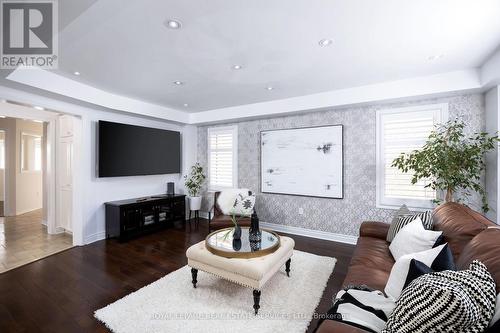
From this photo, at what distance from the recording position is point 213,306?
6.91ft

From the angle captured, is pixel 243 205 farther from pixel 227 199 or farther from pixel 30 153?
pixel 30 153

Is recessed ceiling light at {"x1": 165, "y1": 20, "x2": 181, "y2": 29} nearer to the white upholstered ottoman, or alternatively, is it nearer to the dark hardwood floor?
the white upholstered ottoman

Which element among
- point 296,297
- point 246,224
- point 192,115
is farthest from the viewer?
point 192,115

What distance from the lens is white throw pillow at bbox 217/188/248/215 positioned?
166 inches

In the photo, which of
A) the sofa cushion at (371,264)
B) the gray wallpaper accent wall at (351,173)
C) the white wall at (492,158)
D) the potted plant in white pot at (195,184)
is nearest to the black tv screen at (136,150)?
the potted plant in white pot at (195,184)

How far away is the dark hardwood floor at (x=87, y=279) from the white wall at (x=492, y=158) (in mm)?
1834

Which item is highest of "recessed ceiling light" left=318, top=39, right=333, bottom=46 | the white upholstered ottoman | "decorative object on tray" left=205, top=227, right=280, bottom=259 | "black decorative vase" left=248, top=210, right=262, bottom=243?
"recessed ceiling light" left=318, top=39, right=333, bottom=46

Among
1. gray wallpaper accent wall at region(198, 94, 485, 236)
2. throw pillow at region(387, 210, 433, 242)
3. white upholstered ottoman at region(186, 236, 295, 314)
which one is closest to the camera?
white upholstered ottoman at region(186, 236, 295, 314)

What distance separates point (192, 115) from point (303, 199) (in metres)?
3.16

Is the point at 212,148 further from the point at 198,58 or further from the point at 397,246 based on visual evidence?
the point at 397,246

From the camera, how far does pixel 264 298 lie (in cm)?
221

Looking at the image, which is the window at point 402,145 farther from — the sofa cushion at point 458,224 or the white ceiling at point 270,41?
the sofa cushion at point 458,224

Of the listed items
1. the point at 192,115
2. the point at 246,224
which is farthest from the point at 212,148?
the point at 246,224

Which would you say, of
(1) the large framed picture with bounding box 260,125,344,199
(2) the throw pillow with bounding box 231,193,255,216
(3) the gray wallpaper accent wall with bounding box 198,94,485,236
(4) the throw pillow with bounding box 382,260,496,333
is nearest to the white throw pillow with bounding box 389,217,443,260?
(4) the throw pillow with bounding box 382,260,496,333
